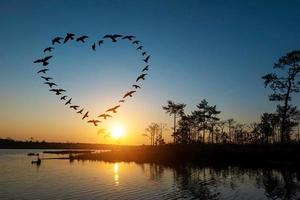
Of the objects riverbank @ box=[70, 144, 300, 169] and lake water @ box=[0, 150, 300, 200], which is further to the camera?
riverbank @ box=[70, 144, 300, 169]

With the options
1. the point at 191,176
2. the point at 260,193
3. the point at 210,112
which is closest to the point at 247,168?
the point at 191,176

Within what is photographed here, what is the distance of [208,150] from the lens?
73562 millimetres

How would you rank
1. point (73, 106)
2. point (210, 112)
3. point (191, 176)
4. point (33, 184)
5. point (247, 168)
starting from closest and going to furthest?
point (73, 106)
point (33, 184)
point (191, 176)
point (247, 168)
point (210, 112)

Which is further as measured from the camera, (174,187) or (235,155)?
(235,155)

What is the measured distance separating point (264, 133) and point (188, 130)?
27.5 metres


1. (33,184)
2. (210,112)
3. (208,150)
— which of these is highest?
(210,112)

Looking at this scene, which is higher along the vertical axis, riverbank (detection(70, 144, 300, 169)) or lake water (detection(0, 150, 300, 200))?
riverbank (detection(70, 144, 300, 169))

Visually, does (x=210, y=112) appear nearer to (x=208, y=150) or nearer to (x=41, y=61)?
(x=208, y=150)

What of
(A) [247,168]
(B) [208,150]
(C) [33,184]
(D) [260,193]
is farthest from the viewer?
(B) [208,150]

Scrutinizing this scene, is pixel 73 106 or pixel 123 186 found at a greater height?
pixel 73 106

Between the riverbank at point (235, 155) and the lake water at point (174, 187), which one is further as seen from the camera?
the riverbank at point (235, 155)

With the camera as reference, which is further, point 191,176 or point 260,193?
point 191,176

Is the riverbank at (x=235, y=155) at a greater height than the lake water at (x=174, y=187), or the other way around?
the riverbank at (x=235, y=155)

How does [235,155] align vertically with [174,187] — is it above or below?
above
